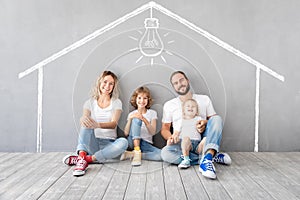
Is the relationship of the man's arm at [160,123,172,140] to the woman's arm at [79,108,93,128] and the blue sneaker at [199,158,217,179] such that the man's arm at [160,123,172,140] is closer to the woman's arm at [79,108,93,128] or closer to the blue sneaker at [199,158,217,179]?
the blue sneaker at [199,158,217,179]

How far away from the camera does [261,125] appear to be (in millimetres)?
2971

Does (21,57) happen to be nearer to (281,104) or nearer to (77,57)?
(77,57)

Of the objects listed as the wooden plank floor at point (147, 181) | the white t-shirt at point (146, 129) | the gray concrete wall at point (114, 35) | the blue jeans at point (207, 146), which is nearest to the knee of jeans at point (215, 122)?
the blue jeans at point (207, 146)

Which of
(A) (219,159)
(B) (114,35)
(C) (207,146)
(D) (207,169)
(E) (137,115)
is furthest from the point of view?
(B) (114,35)

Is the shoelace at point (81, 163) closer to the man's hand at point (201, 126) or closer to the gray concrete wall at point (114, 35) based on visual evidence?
the gray concrete wall at point (114, 35)

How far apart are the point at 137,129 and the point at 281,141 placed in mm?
1294

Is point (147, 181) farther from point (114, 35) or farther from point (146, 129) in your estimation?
point (114, 35)

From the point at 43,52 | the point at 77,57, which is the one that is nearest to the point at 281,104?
the point at 77,57

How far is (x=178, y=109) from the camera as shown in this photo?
7.59 feet

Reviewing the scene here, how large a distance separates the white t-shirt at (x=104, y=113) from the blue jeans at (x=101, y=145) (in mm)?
36

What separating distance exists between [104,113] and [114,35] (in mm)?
798

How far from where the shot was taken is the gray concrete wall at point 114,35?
2.90 meters

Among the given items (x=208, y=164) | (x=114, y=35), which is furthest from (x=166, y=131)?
(x=114, y=35)

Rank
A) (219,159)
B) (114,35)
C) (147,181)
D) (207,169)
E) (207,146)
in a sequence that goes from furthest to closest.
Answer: (114,35) → (219,159) → (207,146) → (207,169) → (147,181)
